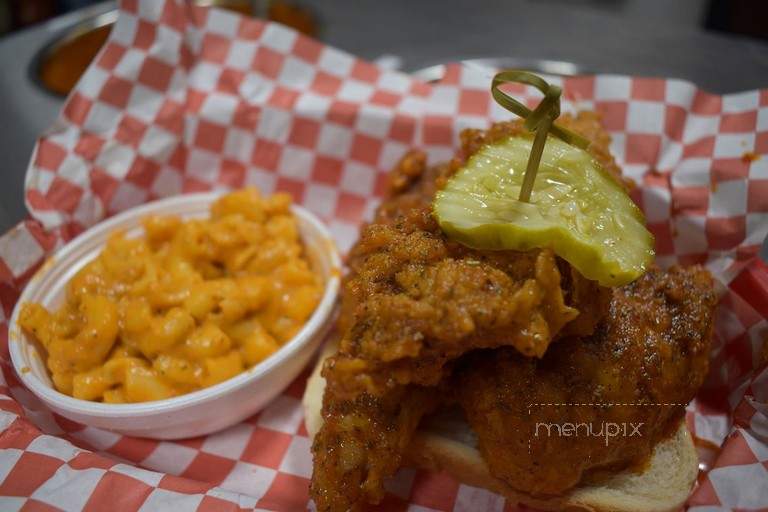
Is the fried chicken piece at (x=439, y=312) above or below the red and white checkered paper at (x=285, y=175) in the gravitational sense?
above

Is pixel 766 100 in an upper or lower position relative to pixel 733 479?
upper

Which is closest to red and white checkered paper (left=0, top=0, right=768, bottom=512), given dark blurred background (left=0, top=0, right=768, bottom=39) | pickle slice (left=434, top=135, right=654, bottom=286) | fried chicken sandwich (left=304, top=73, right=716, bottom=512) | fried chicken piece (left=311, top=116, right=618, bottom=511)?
fried chicken sandwich (left=304, top=73, right=716, bottom=512)

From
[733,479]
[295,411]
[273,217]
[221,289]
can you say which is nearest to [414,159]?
[273,217]

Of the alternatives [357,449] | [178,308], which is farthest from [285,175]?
[357,449]

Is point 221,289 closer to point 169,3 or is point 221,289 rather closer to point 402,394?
point 402,394

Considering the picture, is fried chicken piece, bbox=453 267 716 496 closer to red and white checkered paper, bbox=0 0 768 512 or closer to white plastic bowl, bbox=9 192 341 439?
red and white checkered paper, bbox=0 0 768 512
